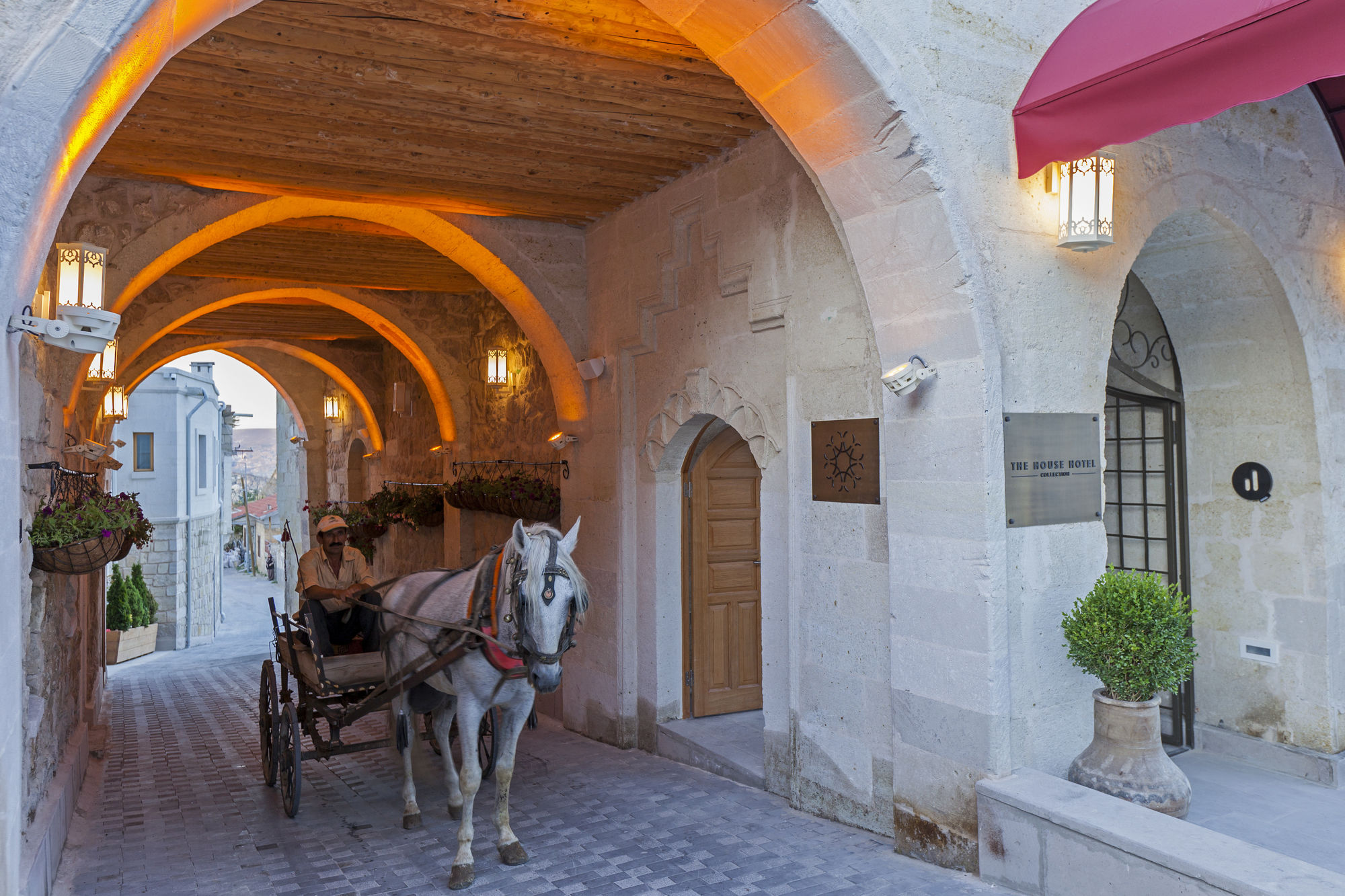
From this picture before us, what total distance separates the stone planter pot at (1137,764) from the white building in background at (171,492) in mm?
18571

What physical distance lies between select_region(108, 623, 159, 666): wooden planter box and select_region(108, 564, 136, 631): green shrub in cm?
14

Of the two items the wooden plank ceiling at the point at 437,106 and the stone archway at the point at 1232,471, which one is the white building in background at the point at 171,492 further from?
the stone archway at the point at 1232,471

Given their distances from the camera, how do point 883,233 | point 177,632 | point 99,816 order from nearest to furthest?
1. point 883,233
2. point 99,816
3. point 177,632

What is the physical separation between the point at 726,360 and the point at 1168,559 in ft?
9.56

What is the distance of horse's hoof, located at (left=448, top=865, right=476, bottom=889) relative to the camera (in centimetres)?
403

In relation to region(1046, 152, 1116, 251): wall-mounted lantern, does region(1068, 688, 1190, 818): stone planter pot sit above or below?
below

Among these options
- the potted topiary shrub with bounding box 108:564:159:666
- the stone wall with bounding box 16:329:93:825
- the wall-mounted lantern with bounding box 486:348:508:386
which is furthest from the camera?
the potted topiary shrub with bounding box 108:564:159:666

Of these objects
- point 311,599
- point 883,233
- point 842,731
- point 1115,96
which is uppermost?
point 1115,96

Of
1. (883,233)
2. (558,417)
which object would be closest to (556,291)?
(558,417)

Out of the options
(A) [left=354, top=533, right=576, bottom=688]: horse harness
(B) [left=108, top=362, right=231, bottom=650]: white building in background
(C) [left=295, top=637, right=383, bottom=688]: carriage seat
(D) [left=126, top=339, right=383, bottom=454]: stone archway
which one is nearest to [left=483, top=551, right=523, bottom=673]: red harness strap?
(A) [left=354, top=533, right=576, bottom=688]: horse harness

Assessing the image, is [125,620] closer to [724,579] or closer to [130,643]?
[130,643]

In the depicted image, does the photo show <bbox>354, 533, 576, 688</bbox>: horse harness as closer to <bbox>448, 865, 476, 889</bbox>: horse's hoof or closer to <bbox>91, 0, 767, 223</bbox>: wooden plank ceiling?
<bbox>448, 865, 476, 889</bbox>: horse's hoof

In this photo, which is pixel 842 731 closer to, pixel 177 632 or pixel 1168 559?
pixel 1168 559

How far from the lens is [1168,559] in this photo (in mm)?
5617
